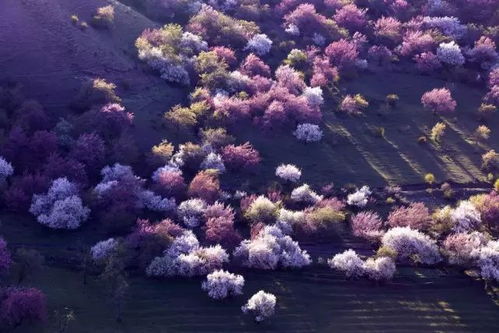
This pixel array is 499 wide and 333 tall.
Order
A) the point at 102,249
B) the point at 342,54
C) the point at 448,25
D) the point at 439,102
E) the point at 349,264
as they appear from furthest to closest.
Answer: the point at 448,25 < the point at 342,54 < the point at 439,102 < the point at 349,264 < the point at 102,249

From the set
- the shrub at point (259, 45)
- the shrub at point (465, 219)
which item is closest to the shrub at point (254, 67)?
the shrub at point (259, 45)

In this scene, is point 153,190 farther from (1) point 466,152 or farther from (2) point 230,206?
(1) point 466,152

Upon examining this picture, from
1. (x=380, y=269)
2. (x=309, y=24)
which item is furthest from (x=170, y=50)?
(x=380, y=269)

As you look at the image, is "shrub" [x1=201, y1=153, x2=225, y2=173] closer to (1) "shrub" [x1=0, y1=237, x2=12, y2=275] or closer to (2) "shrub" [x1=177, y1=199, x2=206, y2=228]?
(2) "shrub" [x1=177, y1=199, x2=206, y2=228]

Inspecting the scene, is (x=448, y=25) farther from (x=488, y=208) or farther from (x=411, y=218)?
(x=411, y=218)

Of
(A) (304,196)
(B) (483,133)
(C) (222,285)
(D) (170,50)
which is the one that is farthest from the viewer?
(D) (170,50)

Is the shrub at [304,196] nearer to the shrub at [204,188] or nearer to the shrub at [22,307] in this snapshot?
the shrub at [204,188]

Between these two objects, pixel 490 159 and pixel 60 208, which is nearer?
pixel 60 208

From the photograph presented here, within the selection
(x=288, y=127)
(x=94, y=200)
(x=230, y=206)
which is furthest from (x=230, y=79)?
(x=94, y=200)
